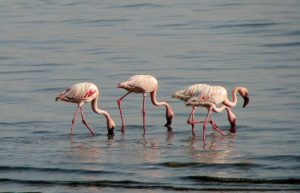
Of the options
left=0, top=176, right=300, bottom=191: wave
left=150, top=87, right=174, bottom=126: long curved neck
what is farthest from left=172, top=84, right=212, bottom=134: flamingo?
left=0, top=176, right=300, bottom=191: wave

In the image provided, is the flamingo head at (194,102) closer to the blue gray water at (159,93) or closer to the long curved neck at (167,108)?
the blue gray water at (159,93)

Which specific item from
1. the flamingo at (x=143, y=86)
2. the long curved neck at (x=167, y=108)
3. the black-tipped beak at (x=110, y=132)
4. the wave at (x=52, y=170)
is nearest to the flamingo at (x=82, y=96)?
the black-tipped beak at (x=110, y=132)

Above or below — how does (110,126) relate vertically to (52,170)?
above

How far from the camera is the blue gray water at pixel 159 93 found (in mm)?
13258

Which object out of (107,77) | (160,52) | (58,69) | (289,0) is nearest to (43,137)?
(107,77)

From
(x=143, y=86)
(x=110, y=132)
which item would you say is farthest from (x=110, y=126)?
(x=143, y=86)

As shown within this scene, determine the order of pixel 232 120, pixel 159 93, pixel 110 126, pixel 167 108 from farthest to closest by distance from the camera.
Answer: pixel 159 93 → pixel 167 108 → pixel 110 126 → pixel 232 120

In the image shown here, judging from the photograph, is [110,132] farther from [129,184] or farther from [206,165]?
[129,184]

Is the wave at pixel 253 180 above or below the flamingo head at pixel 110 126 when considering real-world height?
below

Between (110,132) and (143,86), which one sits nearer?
(110,132)

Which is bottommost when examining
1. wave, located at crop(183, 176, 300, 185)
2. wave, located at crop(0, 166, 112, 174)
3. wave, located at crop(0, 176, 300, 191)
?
wave, located at crop(0, 176, 300, 191)

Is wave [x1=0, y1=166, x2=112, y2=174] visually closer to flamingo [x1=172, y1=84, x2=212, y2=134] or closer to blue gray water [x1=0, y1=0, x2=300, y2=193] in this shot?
blue gray water [x1=0, y1=0, x2=300, y2=193]

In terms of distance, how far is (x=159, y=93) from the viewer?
20125 mm

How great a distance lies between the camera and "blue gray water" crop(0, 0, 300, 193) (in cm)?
1326
